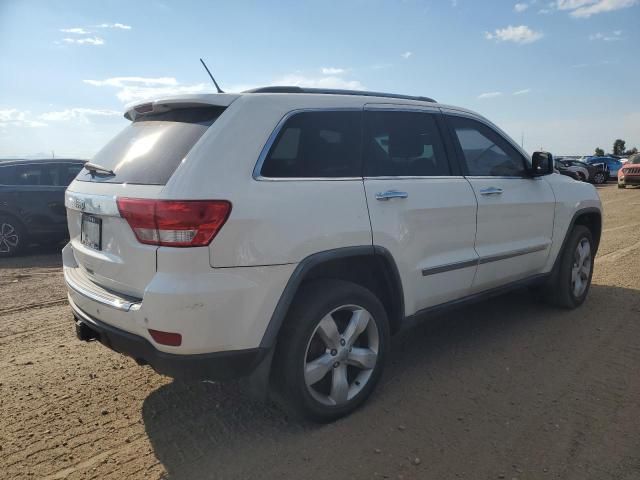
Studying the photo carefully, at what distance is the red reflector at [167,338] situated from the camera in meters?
2.41

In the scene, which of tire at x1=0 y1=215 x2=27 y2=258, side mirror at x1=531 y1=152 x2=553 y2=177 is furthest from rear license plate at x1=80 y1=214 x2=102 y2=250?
tire at x1=0 y1=215 x2=27 y2=258

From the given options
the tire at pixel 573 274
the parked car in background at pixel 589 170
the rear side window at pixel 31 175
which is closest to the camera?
the tire at pixel 573 274

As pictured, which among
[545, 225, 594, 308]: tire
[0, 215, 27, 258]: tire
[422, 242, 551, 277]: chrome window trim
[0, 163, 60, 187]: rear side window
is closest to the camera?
[422, 242, 551, 277]: chrome window trim

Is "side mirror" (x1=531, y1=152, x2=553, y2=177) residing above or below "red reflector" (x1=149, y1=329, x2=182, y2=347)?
above

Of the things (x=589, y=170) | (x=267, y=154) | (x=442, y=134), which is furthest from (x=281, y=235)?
(x=589, y=170)

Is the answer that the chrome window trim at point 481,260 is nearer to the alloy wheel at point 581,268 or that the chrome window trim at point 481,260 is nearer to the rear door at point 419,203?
the rear door at point 419,203

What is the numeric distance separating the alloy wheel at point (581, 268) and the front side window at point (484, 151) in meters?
1.29

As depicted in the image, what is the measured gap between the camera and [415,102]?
12.2 feet

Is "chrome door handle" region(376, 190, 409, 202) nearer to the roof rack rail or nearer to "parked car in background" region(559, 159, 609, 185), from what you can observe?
the roof rack rail

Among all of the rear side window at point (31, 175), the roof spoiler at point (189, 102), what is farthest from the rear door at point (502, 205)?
the rear side window at point (31, 175)

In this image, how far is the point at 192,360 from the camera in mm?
2473

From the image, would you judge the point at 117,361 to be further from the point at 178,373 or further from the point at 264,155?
the point at 264,155

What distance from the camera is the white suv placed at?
2.43 m

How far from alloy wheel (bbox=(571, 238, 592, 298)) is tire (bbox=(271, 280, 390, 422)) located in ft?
9.05
